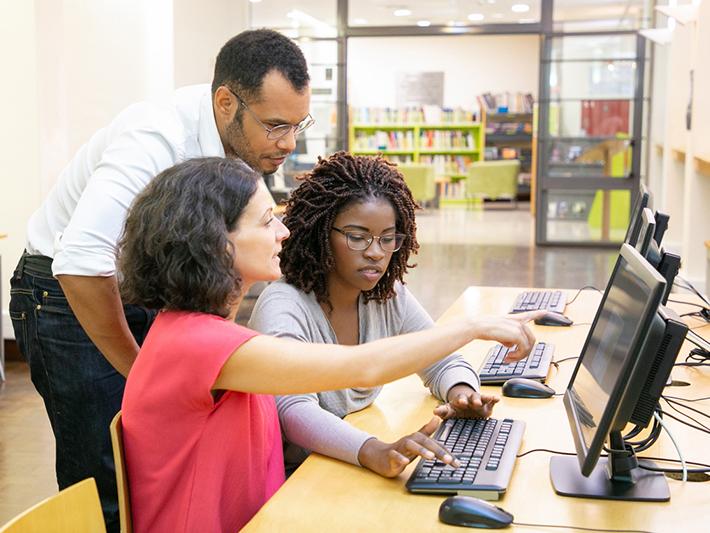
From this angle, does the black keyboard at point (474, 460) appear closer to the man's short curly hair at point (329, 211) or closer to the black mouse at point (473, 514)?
the black mouse at point (473, 514)

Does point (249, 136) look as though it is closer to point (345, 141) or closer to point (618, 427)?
point (618, 427)

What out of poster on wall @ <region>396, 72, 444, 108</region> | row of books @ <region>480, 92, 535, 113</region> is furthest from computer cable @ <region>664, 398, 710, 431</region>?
poster on wall @ <region>396, 72, 444, 108</region>

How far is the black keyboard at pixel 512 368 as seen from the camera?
2.40 m

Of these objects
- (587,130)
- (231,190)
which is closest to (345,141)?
(587,130)

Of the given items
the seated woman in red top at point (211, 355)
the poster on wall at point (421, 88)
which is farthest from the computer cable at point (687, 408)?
the poster on wall at point (421, 88)

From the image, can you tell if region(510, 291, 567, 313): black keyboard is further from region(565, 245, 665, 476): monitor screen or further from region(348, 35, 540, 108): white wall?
region(348, 35, 540, 108): white wall

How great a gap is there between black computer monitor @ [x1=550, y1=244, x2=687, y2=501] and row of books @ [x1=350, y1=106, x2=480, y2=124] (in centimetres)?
1412

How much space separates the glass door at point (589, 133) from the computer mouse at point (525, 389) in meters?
8.29

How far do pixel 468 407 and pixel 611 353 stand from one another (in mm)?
494

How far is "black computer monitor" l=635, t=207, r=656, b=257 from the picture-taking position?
2.17 m

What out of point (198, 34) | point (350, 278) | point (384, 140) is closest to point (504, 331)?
point (350, 278)

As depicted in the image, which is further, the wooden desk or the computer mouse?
the computer mouse

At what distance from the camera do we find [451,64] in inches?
635

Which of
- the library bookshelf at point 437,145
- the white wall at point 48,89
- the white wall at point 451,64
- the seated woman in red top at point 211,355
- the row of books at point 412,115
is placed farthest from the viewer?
the white wall at point 451,64
